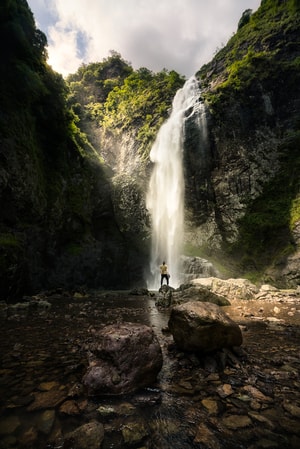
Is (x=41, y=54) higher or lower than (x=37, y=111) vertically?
higher

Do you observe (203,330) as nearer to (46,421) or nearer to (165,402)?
(165,402)

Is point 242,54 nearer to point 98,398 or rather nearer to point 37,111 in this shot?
point 37,111

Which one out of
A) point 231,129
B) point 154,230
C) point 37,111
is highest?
point 231,129

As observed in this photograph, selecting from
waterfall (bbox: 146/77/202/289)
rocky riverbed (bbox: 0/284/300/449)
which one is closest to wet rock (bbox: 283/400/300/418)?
rocky riverbed (bbox: 0/284/300/449)

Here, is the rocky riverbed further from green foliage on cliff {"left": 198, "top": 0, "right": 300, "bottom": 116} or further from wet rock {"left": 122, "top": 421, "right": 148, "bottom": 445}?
green foliage on cliff {"left": 198, "top": 0, "right": 300, "bottom": 116}

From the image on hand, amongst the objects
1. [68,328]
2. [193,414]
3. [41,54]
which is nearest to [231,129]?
[41,54]

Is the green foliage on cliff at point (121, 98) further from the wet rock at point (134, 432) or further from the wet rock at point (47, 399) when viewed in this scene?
the wet rock at point (134, 432)

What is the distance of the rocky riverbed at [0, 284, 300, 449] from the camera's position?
2.67 m

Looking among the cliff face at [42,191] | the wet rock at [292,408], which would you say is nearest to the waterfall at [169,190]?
the cliff face at [42,191]

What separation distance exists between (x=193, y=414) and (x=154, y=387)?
0.84 meters

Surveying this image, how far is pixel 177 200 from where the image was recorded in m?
31.9

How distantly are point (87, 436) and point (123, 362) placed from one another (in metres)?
1.22

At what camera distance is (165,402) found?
3.40 metres

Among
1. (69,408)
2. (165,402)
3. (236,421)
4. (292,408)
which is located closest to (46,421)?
(69,408)
